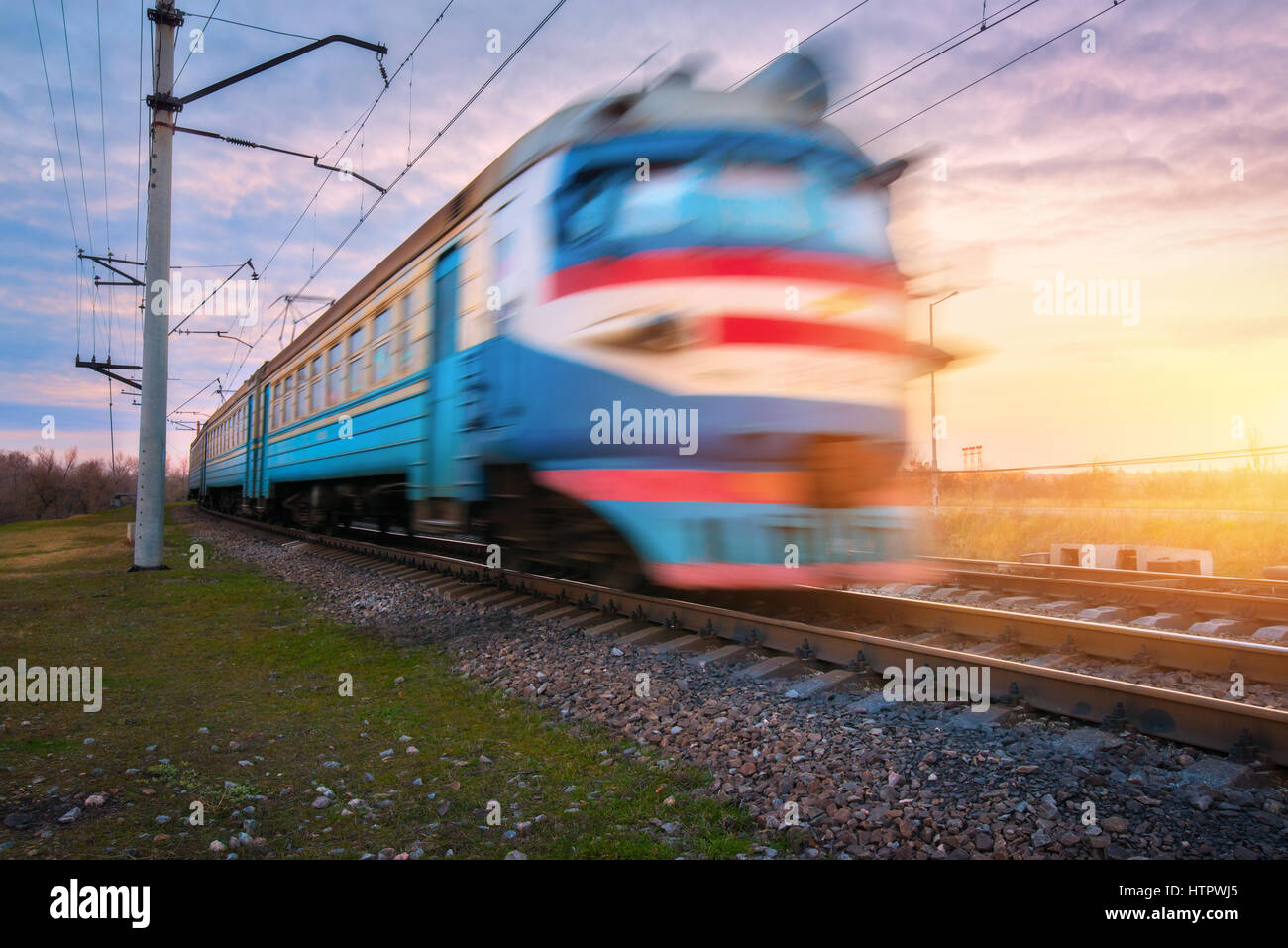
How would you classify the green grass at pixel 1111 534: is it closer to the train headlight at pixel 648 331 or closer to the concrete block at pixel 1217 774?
the train headlight at pixel 648 331

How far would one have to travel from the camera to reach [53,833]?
3010 mm

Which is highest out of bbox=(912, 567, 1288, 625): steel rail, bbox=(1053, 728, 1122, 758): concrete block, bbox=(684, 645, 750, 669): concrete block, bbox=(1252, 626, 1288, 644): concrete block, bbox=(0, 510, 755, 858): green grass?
bbox=(912, 567, 1288, 625): steel rail

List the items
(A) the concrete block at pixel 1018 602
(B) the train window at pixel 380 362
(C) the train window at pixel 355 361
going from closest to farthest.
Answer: (A) the concrete block at pixel 1018 602, (B) the train window at pixel 380 362, (C) the train window at pixel 355 361

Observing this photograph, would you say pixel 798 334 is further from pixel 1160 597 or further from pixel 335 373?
pixel 335 373

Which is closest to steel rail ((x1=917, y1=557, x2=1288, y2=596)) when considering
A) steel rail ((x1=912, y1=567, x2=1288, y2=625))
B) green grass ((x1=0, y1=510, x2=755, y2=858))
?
steel rail ((x1=912, y1=567, x2=1288, y2=625))

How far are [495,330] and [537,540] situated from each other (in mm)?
1839

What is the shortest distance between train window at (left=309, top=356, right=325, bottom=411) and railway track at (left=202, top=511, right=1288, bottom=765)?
7.36 m

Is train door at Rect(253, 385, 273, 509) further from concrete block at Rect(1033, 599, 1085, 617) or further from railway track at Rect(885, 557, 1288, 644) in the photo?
concrete block at Rect(1033, 599, 1085, 617)

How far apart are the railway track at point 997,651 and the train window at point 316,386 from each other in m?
7.36

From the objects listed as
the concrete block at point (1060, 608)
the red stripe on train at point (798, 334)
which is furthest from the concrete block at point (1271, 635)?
the red stripe on train at point (798, 334)

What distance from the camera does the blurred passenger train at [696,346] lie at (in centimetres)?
512

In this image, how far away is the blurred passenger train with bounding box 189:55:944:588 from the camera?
512 centimetres

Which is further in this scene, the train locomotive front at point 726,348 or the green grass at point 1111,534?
the green grass at point 1111,534
